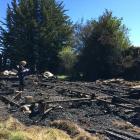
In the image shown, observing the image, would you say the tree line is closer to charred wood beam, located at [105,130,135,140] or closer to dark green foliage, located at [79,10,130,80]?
dark green foliage, located at [79,10,130,80]

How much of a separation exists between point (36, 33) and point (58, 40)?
323 cm

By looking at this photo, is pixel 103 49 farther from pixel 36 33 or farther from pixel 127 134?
pixel 127 134

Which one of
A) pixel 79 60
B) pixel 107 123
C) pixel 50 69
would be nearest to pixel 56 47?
pixel 50 69

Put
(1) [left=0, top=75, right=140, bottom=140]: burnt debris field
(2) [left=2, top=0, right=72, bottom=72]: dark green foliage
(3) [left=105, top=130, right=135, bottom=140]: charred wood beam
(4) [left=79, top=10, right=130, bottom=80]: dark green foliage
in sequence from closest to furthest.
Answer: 1. (3) [left=105, top=130, right=135, bottom=140]: charred wood beam
2. (1) [left=0, top=75, right=140, bottom=140]: burnt debris field
3. (4) [left=79, top=10, right=130, bottom=80]: dark green foliage
4. (2) [left=2, top=0, right=72, bottom=72]: dark green foliage

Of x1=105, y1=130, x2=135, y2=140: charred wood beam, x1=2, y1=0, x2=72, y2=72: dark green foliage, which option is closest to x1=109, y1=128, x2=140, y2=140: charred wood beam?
x1=105, y1=130, x2=135, y2=140: charred wood beam

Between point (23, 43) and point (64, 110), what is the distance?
4575 cm

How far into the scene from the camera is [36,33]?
213ft

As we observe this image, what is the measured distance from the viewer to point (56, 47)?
65250 mm

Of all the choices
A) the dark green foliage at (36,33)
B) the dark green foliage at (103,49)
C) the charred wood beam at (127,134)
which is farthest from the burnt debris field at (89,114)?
the dark green foliage at (36,33)

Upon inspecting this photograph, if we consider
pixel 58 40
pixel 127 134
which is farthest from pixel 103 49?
pixel 127 134

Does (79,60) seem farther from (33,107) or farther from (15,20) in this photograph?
(33,107)

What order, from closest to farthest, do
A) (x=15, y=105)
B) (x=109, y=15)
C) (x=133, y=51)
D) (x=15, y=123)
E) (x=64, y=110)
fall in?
(x=15, y=123) → (x=64, y=110) → (x=15, y=105) → (x=133, y=51) → (x=109, y=15)

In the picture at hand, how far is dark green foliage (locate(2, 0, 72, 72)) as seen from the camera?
212 feet

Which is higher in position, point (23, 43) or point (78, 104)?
point (23, 43)
